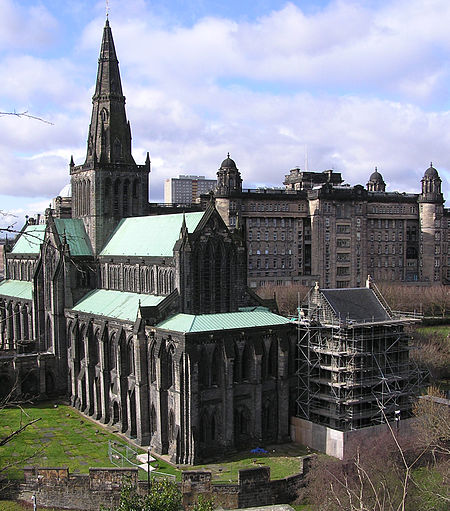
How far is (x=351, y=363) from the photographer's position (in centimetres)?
6291

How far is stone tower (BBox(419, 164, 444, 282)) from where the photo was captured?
158 m

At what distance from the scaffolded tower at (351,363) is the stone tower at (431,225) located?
95253mm

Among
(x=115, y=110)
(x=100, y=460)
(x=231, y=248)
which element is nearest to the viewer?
(x=100, y=460)

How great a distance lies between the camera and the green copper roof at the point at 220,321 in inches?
2456

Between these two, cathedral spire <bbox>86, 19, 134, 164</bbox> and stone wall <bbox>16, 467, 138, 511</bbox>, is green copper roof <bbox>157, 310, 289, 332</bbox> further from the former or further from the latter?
cathedral spire <bbox>86, 19, 134, 164</bbox>

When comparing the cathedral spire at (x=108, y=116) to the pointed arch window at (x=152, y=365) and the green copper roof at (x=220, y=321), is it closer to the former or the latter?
the green copper roof at (x=220, y=321)

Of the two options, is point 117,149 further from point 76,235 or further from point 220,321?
point 220,321

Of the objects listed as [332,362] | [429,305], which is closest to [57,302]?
[332,362]

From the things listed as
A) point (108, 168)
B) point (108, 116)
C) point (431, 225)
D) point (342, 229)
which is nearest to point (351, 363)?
point (108, 168)

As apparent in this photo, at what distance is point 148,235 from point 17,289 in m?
36.8

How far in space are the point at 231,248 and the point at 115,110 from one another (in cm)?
3399

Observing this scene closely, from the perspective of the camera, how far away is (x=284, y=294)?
123062 mm

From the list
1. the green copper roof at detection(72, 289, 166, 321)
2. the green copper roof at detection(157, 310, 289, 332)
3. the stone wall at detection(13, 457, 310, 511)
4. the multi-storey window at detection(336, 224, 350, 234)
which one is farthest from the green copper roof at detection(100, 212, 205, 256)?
the multi-storey window at detection(336, 224, 350, 234)

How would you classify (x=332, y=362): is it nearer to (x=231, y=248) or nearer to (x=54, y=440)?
(x=231, y=248)
